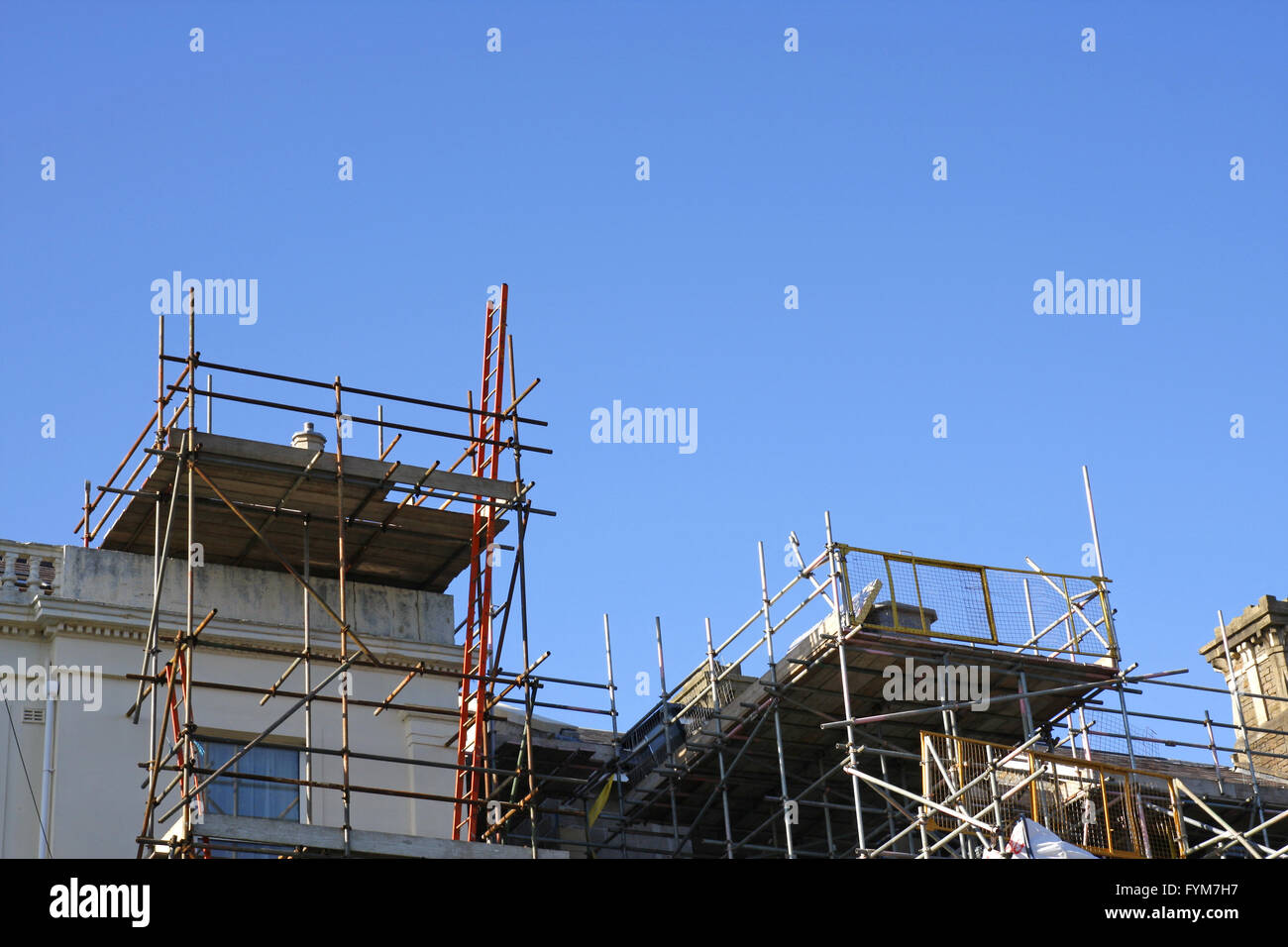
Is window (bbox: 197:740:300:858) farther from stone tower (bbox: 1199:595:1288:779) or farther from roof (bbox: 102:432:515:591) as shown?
stone tower (bbox: 1199:595:1288:779)

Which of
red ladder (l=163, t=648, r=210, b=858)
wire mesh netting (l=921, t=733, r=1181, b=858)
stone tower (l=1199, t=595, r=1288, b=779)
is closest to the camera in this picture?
red ladder (l=163, t=648, r=210, b=858)

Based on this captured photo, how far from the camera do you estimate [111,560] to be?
893 inches

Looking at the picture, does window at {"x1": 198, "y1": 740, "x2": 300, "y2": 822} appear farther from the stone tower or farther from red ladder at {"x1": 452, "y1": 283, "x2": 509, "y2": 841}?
the stone tower

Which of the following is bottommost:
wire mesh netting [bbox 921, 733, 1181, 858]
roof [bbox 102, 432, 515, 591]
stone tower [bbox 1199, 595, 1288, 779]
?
wire mesh netting [bbox 921, 733, 1181, 858]

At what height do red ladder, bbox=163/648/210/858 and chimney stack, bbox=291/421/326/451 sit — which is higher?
chimney stack, bbox=291/421/326/451

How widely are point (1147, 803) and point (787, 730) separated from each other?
4.94 m

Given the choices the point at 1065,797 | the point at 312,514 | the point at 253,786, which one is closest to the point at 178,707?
the point at 253,786

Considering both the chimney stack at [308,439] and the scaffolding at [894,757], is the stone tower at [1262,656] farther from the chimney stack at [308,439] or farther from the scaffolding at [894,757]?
the chimney stack at [308,439]

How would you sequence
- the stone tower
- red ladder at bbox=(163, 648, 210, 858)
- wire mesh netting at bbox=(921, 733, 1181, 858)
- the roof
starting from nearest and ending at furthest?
red ladder at bbox=(163, 648, 210, 858) → the roof → wire mesh netting at bbox=(921, 733, 1181, 858) → the stone tower

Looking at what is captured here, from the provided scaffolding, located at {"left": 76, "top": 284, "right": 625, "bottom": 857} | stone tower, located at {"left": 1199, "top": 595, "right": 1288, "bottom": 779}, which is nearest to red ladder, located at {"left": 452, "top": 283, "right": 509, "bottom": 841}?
scaffolding, located at {"left": 76, "top": 284, "right": 625, "bottom": 857}

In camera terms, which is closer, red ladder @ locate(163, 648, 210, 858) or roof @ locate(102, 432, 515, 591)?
red ladder @ locate(163, 648, 210, 858)
